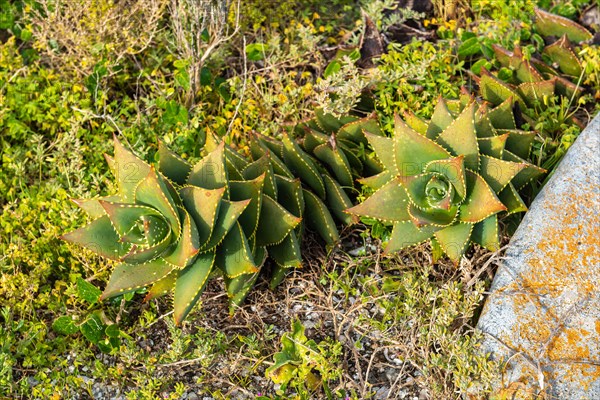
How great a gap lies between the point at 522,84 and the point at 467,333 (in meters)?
1.40

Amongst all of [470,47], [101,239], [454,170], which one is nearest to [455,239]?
[454,170]

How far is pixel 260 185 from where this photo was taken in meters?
2.92

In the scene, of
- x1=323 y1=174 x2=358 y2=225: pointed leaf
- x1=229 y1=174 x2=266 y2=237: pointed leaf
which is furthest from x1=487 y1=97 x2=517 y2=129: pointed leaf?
x1=229 y1=174 x2=266 y2=237: pointed leaf

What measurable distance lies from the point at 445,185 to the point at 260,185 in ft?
2.42

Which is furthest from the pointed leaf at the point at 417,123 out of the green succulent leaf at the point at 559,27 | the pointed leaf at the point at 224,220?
the green succulent leaf at the point at 559,27

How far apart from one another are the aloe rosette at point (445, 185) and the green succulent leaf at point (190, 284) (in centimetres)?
64

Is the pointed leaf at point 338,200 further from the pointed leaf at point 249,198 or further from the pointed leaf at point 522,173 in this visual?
the pointed leaf at point 522,173

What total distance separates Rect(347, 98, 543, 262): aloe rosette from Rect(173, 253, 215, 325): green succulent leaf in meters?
0.64

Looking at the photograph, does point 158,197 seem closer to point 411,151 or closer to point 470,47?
point 411,151

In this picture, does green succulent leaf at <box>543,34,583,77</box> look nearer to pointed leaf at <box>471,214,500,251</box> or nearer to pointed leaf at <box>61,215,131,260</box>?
pointed leaf at <box>471,214,500,251</box>

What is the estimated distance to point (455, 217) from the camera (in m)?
2.98

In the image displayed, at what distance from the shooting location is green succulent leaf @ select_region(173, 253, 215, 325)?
280 centimetres

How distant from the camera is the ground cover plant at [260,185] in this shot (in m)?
2.92

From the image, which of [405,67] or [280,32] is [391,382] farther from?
[280,32]
